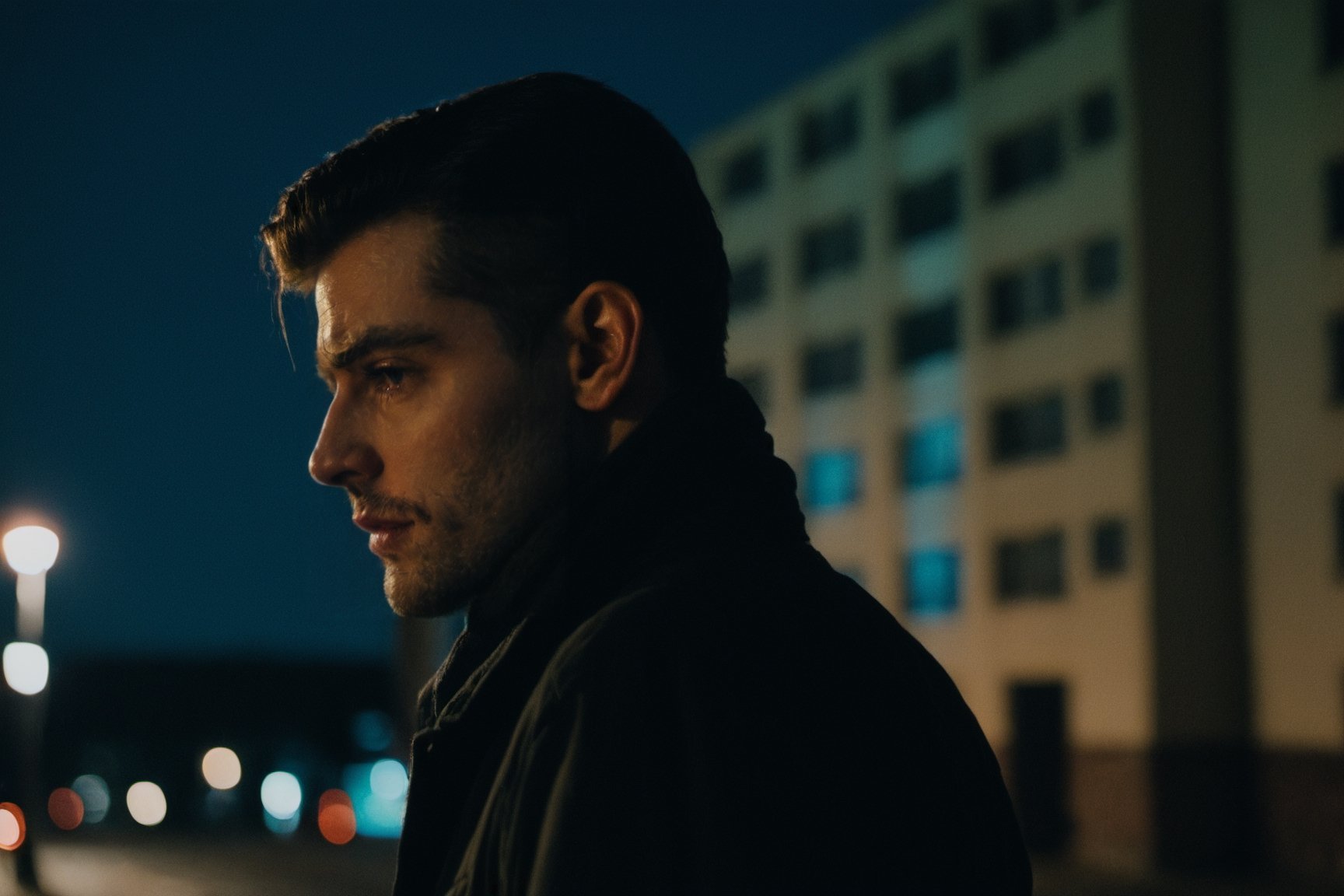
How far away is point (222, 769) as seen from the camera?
59.8 metres

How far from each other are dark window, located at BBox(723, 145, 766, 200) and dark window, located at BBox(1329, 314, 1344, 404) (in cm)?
2182

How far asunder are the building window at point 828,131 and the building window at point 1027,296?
8.07 m

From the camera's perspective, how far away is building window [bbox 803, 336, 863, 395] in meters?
46.9

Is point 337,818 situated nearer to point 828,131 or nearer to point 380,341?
point 828,131

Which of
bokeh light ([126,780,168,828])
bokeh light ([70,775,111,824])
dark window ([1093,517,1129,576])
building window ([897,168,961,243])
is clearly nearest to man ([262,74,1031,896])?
dark window ([1093,517,1129,576])

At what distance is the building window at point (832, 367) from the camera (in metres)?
46.9

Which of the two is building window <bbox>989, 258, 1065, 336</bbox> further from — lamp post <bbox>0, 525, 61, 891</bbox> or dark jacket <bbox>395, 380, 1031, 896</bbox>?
dark jacket <bbox>395, 380, 1031, 896</bbox>

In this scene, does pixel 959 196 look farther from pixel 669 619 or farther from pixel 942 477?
pixel 669 619

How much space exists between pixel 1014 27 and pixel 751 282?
12799 mm

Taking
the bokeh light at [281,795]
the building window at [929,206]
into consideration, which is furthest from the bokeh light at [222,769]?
the building window at [929,206]

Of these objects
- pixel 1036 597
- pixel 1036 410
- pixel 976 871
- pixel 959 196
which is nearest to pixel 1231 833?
pixel 1036 597

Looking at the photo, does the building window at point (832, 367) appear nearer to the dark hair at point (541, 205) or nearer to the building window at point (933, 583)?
the building window at point (933, 583)

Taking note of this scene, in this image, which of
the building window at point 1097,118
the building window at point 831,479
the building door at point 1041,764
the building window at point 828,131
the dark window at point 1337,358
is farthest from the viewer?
the building window at point 828,131

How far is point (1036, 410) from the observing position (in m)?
38.8
